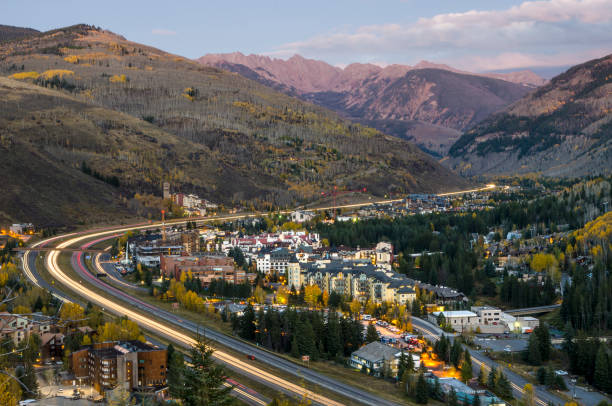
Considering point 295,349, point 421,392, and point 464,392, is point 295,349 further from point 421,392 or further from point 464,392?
point 464,392

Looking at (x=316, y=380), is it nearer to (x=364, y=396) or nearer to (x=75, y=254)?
(x=364, y=396)

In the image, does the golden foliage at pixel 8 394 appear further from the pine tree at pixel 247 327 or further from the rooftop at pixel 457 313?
the rooftop at pixel 457 313

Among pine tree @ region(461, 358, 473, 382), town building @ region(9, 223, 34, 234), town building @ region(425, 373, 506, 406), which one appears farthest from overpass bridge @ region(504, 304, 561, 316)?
town building @ region(9, 223, 34, 234)

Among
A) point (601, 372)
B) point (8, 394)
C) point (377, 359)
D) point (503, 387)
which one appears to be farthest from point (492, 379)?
point (8, 394)

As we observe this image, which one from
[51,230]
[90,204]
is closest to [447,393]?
[51,230]

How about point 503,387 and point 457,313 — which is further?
point 457,313

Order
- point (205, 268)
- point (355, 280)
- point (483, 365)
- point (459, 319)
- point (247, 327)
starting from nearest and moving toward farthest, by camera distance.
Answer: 1. point (483, 365)
2. point (247, 327)
3. point (459, 319)
4. point (355, 280)
5. point (205, 268)
